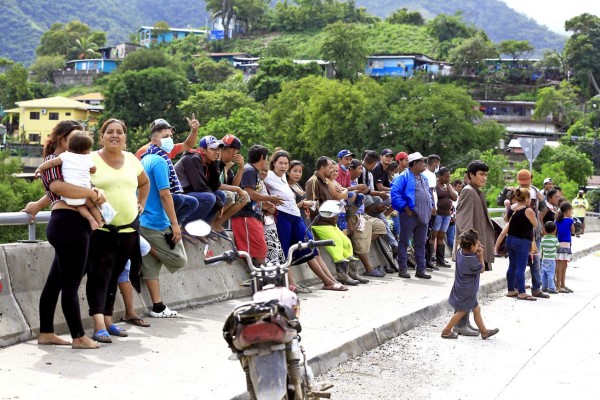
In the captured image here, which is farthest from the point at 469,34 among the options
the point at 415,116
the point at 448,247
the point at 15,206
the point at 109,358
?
the point at 109,358

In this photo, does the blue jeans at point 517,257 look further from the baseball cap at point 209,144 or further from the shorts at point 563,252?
the baseball cap at point 209,144

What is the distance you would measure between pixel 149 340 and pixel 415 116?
68.9 m

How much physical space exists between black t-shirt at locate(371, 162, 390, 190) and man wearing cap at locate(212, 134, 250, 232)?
459 cm

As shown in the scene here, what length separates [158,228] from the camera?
9.56 m

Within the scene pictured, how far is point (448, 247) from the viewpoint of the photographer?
1934 cm

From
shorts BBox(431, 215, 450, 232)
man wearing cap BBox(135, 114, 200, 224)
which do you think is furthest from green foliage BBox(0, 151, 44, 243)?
man wearing cap BBox(135, 114, 200, 224)

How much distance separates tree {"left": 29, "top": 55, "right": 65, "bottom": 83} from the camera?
181375 millimetres

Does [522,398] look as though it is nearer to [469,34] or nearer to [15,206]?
[15,206]

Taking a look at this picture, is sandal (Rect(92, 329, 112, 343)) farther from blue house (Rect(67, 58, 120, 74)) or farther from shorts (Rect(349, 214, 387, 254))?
blue house (Rect(67, 58, 120, 74))

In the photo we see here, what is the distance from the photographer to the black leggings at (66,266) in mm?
7602

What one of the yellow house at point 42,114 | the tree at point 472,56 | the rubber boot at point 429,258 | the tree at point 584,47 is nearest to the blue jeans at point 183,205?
the rubber boot at point 429,258

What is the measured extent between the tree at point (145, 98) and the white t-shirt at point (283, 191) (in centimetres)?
9228

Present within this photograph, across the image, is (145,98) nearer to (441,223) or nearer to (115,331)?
(441,223)

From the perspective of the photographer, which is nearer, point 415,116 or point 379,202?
point 379,202
